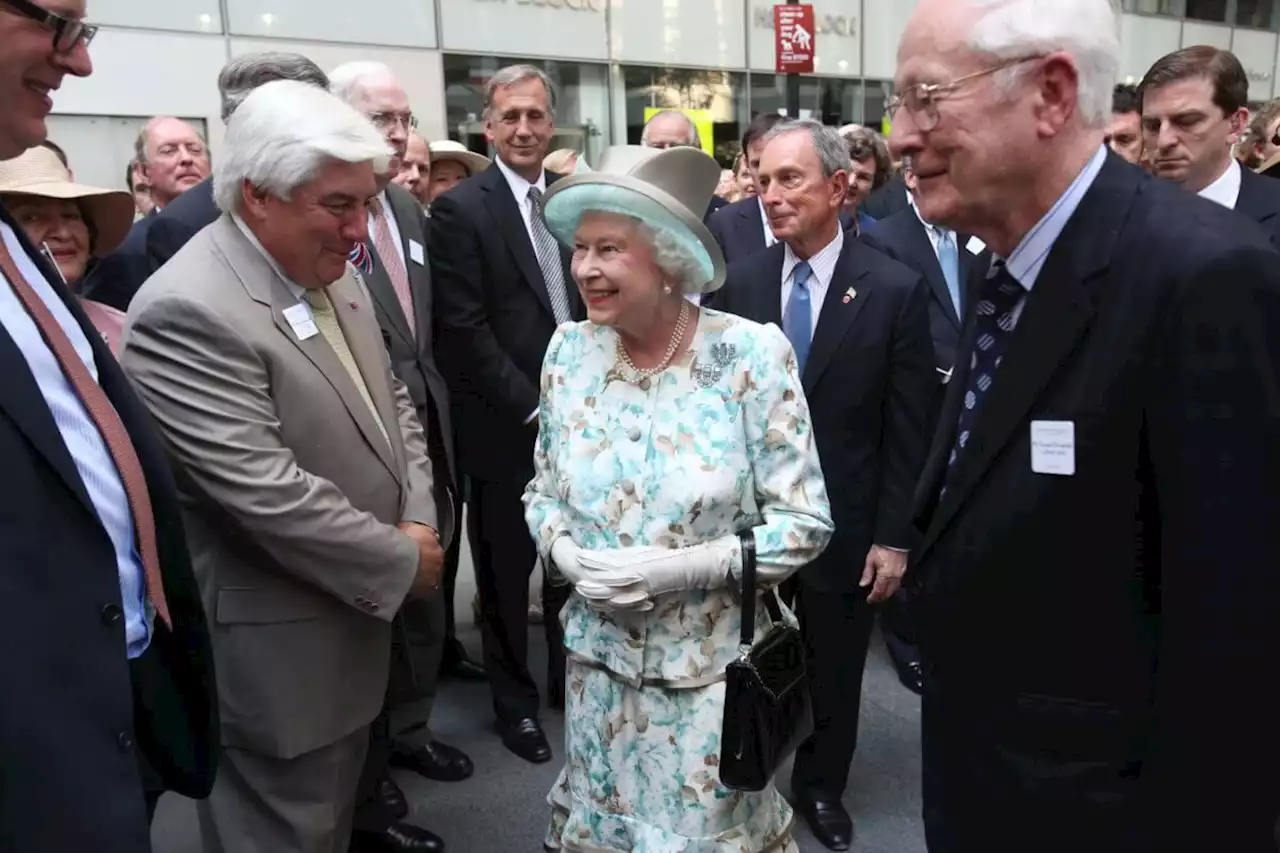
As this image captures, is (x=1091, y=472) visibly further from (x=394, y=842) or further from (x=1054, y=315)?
(x=394, y=842)

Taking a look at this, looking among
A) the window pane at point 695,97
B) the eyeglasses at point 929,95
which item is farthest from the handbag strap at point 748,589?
the window pane at point 695,97

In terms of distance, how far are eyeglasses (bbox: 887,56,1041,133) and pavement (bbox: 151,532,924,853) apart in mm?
2228

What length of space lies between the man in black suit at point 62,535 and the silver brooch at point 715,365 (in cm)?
106

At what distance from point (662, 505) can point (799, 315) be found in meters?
1.12

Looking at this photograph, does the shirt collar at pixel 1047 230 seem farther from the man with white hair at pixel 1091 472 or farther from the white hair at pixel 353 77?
the white hair at pixel 353 77

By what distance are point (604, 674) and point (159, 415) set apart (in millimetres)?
1060

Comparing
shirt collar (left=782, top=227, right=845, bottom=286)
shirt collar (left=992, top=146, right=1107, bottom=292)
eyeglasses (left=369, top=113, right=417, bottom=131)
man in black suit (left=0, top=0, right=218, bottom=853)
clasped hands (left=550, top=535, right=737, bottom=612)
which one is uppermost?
eyeglasses (left=369, top=113, right=417, bottom=131)

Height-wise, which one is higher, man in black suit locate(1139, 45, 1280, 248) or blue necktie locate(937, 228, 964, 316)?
man in black suit locate(1139, 45, 1280, 248)

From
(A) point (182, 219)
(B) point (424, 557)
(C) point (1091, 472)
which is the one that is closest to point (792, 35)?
(A) point (182, 219)

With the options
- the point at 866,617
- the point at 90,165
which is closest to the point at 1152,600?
the point at 866,617

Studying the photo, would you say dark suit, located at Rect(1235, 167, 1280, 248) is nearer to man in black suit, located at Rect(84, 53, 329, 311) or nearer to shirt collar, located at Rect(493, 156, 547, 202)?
shirt collar, located at Rect(493, 156, 547, 202)

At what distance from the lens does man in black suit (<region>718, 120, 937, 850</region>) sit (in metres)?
2.77

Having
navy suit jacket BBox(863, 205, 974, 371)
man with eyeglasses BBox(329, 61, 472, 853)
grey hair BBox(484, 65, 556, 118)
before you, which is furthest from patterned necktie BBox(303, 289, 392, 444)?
navy suit jacket BBox(863, 205, 974, 371)

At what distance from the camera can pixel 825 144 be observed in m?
2.93
